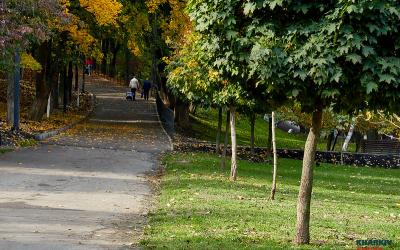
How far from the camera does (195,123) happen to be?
37.7 meters

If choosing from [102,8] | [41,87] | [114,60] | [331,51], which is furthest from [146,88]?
[331,51]

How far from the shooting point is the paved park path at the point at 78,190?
8406 millimetres

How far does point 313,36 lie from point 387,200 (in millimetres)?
9936

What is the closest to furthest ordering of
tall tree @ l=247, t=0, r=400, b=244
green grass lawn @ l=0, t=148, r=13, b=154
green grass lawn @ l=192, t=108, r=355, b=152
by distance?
tall tree @ l=247, t=0, r=400, b=244 < green grass lawn @ l=0, t=148, r=13, b=154 < green grass lawn @ l=192, t=108, r=355, b=152

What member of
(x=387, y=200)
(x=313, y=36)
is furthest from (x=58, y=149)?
(x=313, y=36)

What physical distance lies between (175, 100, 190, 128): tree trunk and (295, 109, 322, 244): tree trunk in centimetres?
2506

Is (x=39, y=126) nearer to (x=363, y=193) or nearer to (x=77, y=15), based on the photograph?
(x=77, y=15)

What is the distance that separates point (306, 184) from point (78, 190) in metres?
6.18

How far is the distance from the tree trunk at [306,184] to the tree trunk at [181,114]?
2506cm

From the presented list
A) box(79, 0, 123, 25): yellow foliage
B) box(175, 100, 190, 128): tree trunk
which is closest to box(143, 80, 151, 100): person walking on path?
box(175, 100, 190, 128): tree trunk

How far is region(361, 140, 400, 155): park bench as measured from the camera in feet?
115

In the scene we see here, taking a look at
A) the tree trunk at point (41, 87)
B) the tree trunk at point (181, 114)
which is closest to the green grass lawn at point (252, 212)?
the tree trunk at point (41, 87)

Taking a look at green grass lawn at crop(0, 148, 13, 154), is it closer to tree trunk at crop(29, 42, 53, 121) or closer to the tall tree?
tree trunk at crop(29, 42, 53, 121)

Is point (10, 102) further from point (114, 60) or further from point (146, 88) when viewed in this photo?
point (114, 60)
